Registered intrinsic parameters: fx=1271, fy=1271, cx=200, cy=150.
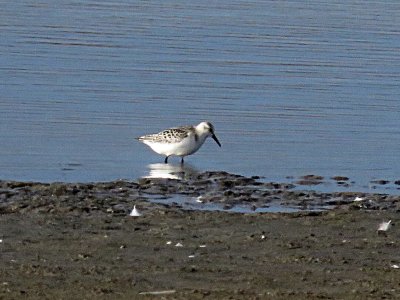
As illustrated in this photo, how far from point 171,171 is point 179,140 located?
0.80 metres

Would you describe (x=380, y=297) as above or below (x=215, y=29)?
below

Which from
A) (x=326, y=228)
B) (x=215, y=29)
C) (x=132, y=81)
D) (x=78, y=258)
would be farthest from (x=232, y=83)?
(x=78, y=258)

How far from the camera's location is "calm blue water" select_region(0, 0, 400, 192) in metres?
16.8

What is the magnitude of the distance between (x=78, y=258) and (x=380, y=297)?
2491mm

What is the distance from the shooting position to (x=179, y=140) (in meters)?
16.9

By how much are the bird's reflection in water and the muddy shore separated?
3.56 ft

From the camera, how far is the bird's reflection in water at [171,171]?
15594 millimetres

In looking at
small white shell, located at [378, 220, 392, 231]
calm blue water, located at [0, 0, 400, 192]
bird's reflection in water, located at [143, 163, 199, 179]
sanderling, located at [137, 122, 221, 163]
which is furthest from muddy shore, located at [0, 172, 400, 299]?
sanderling, located at [137, 122, 221, 163]

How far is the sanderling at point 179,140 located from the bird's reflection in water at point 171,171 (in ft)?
0.65

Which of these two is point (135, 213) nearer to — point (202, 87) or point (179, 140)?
point (179, 140)

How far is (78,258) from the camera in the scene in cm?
975

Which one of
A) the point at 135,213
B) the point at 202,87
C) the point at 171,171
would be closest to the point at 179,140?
the point at 171,171

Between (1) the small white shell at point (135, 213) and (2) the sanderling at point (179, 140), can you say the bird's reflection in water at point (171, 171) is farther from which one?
(1) the small white shell at point (135, 213)

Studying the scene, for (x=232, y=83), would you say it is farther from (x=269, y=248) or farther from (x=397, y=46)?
(x=269, y=248)
